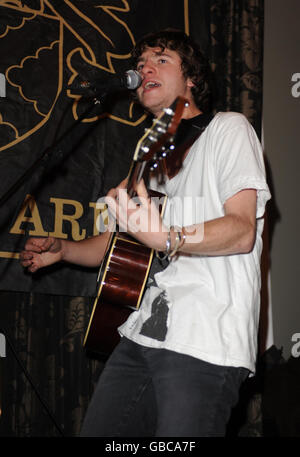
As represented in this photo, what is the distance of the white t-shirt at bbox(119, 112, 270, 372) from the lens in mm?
1532

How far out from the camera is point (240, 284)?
1.60 metres

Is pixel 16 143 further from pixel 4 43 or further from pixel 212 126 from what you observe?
pixel 212 126

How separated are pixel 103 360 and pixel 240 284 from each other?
142 centimetres

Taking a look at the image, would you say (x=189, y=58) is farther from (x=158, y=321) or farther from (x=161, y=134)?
(x=158, y=321)

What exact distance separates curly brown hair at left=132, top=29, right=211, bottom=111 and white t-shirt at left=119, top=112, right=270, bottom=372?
0.45m

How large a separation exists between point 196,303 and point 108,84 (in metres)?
0.86

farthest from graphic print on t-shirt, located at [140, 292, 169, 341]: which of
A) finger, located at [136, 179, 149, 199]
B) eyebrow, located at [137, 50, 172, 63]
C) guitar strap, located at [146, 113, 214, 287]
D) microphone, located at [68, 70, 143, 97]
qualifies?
eyebrow, located at [137, 50, 172, 63]

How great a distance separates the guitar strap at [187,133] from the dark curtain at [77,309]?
0.93m

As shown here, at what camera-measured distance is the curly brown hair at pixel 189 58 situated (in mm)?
2199

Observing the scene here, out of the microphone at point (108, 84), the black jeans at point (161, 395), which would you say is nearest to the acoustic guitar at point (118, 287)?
the black jeans at point (161, 395)

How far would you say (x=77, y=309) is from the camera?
9.23 feet

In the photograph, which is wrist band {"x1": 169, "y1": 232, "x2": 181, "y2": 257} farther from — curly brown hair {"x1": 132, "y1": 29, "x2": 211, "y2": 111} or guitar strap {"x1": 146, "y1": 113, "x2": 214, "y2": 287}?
curly brown hair {"x1": 132, "y1": 29, "x2": 211, "y2": 111}

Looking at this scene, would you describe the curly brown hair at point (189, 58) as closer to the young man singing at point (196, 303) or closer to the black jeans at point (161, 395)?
the young man singing at point (196, 303)

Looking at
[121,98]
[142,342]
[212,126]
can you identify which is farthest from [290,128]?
[142,342]
